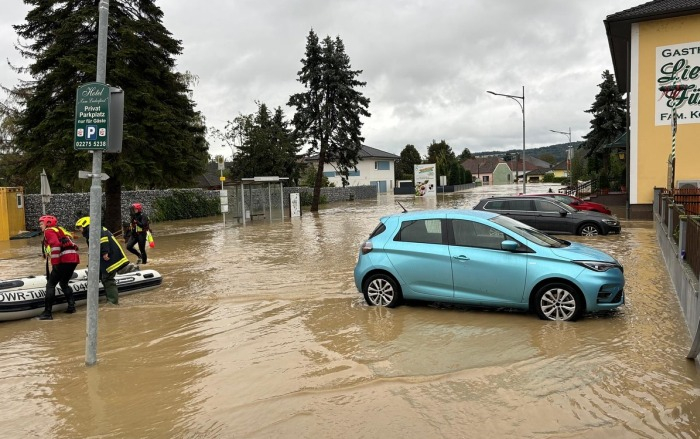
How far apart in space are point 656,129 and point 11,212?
27942 mm

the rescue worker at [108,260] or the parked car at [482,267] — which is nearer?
the parked car at [482,267]

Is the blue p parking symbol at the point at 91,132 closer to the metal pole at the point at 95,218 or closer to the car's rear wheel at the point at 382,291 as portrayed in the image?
the metal pole at the point at 95,218

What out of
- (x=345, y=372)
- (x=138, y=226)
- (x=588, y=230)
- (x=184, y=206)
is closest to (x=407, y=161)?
(x=184, y=206)

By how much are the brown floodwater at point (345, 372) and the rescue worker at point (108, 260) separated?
34 cm

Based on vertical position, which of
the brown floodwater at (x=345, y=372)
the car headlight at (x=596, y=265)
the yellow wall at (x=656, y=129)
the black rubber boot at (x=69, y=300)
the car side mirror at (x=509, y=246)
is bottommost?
the brown floodwater at (x=345, y=372)

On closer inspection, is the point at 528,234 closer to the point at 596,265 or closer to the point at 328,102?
the point at 596,265

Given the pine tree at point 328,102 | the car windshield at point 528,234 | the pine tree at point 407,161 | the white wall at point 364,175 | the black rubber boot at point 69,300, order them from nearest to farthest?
the car windshield at point 528,234 → the black rubber boot at point 69,300 → the pine tree at point 328,102 → the white wall at point 364,175 → the pine tree at point 407,161

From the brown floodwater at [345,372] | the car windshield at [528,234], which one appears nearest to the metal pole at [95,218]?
the brown floodwater at [345,372]

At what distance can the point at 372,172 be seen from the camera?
84.5 metres

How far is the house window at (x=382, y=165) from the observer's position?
3348 inches

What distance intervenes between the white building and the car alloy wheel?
2529 inches

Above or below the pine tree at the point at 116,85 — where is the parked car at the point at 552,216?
below

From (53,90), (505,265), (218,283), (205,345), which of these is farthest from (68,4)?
(505,265)

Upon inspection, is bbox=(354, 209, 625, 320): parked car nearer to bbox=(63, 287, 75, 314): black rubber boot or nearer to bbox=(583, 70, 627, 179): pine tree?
bbox=(63, 287, 75, 314): black rubber boot
